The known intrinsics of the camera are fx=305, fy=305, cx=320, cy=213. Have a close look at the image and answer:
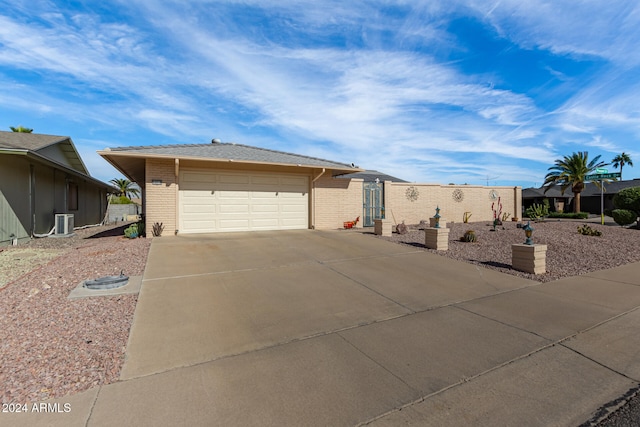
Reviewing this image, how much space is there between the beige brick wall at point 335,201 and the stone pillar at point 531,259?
789 cm

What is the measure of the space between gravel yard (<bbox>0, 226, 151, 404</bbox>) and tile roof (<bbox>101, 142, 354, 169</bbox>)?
4.96 metres

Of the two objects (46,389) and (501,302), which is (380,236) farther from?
(46,389)

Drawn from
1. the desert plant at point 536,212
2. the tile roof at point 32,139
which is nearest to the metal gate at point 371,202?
the desert plant at point 536,212

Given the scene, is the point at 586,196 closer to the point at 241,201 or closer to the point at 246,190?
the point at 246,190

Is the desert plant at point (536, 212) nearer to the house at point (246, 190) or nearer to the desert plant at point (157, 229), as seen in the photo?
the house at point (246, 190)

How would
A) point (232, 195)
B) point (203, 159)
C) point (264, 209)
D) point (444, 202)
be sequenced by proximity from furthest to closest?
point (444, 202), point (264, 209), point (232, 195), point (203, 159)

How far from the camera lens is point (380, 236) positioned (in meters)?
11.5

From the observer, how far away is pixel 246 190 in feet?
40.0

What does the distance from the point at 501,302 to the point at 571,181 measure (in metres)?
32.3

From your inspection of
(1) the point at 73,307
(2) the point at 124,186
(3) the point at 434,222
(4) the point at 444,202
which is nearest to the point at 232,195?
(3) the point at 434,222

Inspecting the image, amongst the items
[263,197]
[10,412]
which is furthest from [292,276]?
→ [263,197]

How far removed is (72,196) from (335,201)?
1451 centimetres

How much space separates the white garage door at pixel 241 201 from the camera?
11.4 m

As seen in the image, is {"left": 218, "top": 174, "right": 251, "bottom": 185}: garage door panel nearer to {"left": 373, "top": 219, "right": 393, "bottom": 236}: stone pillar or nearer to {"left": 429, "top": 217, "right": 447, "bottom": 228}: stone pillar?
{"left": 373, "top": 219, "right": 393, "bottom": 236}: stone pillar
